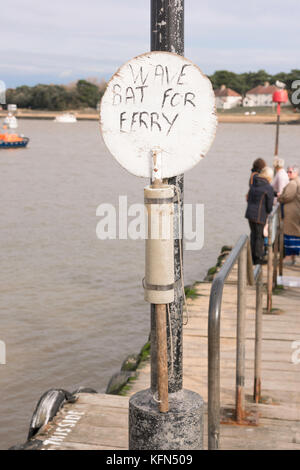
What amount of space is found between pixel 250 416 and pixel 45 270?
11.3m

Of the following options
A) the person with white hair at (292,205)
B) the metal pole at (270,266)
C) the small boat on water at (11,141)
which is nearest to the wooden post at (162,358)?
the metal pole at (270,266)

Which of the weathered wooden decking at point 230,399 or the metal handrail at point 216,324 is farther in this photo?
the weathered wooden decking at point 230,399

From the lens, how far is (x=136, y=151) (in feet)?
10.2

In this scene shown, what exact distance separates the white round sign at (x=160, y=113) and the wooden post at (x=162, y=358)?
636mm

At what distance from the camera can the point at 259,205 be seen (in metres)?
9.71

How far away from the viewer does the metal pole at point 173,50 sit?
3082 millimetres

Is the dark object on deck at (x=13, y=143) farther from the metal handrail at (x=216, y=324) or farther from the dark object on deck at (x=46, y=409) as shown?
the metal handrail at (x=216, y=324)

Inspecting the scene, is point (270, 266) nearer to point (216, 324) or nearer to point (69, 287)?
point (216, 324)

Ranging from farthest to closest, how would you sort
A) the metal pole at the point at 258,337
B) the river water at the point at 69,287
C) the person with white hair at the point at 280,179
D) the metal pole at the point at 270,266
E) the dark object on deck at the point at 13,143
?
the dark object on deck at the point at 13,143 → the person with white hair at the point at 280,179 → the river water at the point at 69,287 → the metal pole at the point at 270,266 → the metal pole at the point at 258,337

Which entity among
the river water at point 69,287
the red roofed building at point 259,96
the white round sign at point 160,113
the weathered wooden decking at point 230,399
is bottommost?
the river water at point 69,287

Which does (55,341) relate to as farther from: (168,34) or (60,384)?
(168,34)

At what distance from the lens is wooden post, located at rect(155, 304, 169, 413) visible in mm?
3123

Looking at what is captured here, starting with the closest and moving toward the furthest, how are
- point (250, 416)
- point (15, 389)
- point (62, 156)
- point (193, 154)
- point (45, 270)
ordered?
point (193, 154), point (250, 416), point (15, 389), point (45, 270), point (62, 156)

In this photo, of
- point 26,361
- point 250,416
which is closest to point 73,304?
point 26,361
